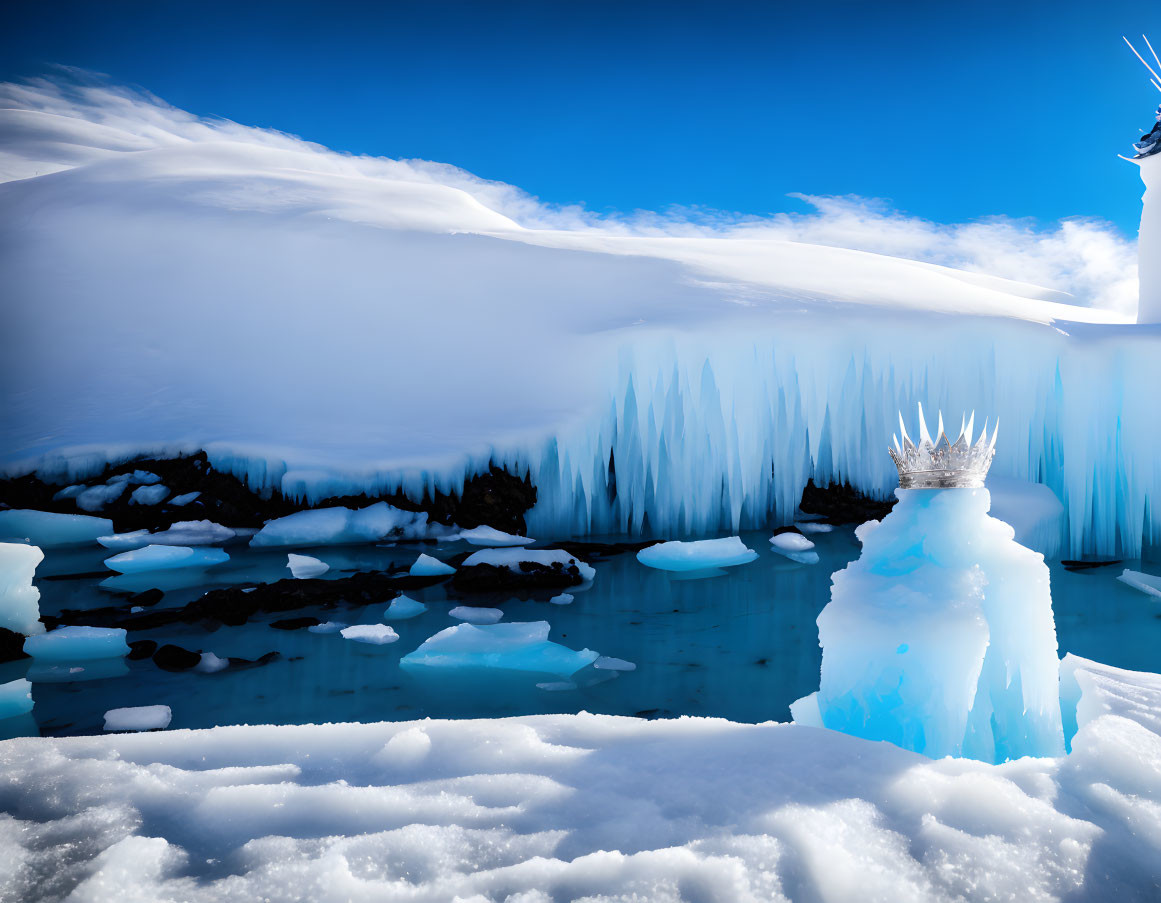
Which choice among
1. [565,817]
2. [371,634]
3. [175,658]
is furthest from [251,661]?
[565,817]

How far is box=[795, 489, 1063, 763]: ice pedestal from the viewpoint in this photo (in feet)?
6.99

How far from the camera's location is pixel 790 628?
225 inches

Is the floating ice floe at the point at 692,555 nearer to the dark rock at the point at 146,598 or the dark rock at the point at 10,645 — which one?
the dark rock at the point at 146,598

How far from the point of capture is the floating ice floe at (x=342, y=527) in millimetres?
9570

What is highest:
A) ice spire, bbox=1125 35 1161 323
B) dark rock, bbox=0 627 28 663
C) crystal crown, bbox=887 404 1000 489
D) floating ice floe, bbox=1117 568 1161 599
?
ice spire, bbox=1125 35 1161 323

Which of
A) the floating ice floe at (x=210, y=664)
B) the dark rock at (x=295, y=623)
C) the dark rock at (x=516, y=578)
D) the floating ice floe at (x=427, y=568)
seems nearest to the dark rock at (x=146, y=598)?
the dark rock at (x=295, y=623)

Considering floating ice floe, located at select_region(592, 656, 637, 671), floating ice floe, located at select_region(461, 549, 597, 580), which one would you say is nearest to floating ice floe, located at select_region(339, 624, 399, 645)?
floating ice floe, located at select_region(592, 656, 637, 671)

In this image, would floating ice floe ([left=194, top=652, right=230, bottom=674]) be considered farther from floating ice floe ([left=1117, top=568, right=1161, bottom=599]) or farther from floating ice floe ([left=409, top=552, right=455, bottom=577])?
floating ice floe ([left=1117, top=568, right=1161, bottom=599])

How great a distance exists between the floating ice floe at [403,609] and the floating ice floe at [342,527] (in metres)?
3.96

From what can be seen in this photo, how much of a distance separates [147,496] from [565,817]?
10973 millimetres

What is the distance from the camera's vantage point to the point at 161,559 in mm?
8148

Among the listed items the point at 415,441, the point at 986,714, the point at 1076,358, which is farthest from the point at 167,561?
the point at 1076,358

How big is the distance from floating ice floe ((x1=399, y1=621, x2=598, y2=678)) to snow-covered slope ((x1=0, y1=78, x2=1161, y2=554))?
14.7ft

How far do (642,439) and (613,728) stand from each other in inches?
295
